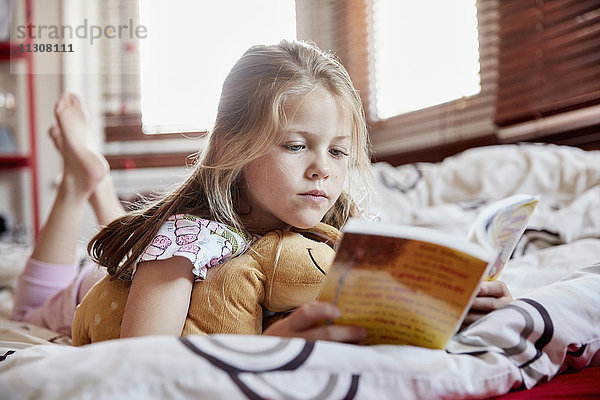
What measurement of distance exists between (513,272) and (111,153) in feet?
7.26

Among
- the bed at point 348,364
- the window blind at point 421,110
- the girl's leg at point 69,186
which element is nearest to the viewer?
the bed at point 348,364

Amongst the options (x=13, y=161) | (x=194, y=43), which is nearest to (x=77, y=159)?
(x=194, y=43)

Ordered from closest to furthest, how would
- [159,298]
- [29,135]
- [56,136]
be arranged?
[159,298], [56,136], [29,135]

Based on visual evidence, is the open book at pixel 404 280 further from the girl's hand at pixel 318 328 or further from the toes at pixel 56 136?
the toes at pixel 56 136

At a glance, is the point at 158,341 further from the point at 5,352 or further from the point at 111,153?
the point at 111,153

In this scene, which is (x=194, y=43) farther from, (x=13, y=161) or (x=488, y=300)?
(x=488, y=300)

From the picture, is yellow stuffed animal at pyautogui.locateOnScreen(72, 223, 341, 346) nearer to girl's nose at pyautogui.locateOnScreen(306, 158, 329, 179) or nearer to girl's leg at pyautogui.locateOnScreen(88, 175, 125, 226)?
girl's nose at pyautogui.locateOnScreen(306, 158, 329, 179)

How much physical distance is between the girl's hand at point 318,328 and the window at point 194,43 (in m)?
2.07

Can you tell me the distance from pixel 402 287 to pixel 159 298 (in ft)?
0.86

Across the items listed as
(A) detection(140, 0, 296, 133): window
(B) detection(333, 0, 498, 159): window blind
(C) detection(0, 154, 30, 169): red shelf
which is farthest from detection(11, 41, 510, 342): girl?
(C) detection(0, 154, 30, 169): red shelf

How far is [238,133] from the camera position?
2.38 ft

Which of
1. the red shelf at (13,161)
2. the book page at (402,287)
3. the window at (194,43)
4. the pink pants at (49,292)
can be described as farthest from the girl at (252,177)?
the red shelf at (13,161)

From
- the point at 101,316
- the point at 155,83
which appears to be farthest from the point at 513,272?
the point at 155,83

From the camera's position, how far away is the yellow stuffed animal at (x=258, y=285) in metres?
0.61
